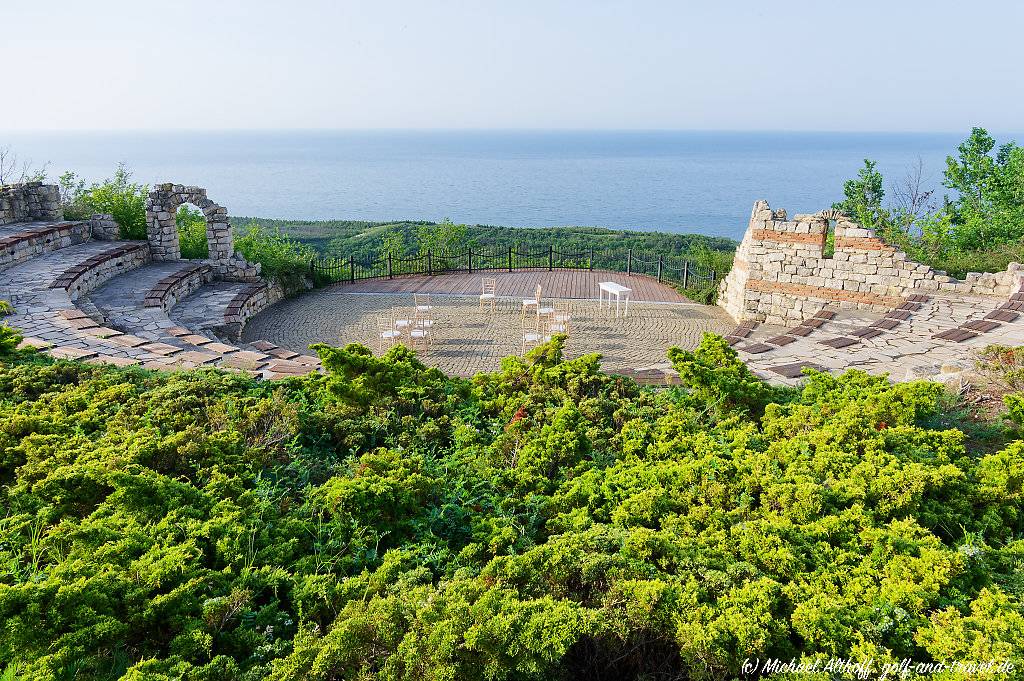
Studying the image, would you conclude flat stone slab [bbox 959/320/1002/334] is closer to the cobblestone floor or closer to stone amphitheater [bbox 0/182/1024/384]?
stone amphitheater [bbox 0/182/1024/384]

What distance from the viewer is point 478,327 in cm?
1313

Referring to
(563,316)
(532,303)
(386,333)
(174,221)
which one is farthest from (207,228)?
(563,316)

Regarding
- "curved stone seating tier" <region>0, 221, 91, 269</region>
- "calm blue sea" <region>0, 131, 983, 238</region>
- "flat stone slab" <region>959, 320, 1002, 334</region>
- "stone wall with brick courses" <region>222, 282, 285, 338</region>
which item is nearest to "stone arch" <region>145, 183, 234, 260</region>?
"stone wall with brick courses" <region>222, 282, 285, 338</region>

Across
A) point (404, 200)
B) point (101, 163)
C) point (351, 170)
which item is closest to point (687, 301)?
point (404, 200)

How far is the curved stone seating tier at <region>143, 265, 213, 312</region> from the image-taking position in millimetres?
12149

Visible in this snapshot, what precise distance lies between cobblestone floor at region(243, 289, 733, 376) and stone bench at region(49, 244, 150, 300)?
10.0 feet

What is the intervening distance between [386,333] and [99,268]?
263 inches

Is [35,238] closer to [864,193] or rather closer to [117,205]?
[117,205]

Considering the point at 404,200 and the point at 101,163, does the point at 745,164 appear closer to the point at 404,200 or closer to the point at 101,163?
the point at 404,200

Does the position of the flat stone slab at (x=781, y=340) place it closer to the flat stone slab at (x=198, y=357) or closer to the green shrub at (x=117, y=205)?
the flat stone slab at (x=198, y=357)

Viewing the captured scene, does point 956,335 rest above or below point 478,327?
above

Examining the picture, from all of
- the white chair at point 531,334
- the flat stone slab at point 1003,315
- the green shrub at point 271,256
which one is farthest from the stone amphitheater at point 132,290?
the flat stone slab at point 1003,315

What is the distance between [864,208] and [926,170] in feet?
389

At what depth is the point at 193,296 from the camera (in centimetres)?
1387
